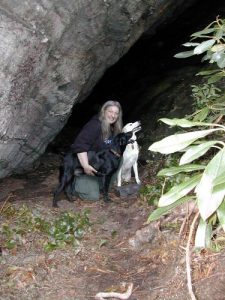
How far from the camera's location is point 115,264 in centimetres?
410

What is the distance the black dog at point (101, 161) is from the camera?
5371mm

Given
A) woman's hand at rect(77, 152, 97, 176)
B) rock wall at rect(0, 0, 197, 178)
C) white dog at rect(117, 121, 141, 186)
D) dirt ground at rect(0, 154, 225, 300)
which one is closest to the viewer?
dirt ground at rect(0, 154, 225, 300)

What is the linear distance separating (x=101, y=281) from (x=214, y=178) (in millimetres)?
2441

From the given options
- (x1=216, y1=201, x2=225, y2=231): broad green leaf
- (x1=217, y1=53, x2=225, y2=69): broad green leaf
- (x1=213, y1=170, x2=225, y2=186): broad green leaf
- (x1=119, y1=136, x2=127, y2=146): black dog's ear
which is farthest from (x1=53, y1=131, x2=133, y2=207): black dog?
(x1=213, y1=170, x2=225, y2=186): broad green leaf

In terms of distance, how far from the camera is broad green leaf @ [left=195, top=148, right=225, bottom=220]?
1.75 m

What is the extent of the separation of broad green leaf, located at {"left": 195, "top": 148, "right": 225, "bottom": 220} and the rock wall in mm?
3078

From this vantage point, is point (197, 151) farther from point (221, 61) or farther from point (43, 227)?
point (43, 227)

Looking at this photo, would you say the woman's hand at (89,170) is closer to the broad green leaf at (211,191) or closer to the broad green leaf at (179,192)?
the broad green leaf at (179,192)

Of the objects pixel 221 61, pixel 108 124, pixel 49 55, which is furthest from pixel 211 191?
pixel 108 124

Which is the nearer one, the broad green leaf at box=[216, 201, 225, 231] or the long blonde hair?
the broad green leaf at box=[216, 201, 225, 231]

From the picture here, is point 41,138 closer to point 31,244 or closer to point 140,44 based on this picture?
point 31,244

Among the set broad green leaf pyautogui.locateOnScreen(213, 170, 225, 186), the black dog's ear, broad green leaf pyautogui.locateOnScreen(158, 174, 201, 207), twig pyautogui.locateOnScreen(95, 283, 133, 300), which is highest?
the black dog's ear

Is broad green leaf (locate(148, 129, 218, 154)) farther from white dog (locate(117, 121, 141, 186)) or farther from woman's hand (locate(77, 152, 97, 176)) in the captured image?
white dog (locate(117, 121, 141, 186))

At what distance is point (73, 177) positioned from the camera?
18.1ft
